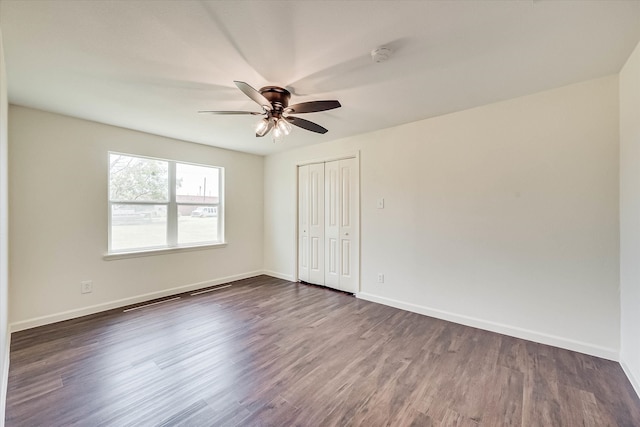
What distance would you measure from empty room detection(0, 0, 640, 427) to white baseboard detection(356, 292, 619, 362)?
18 mm

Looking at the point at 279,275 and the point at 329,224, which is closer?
the point at 329,224

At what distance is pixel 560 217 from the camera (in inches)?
96.8

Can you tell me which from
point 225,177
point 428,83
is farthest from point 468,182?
point 225,177

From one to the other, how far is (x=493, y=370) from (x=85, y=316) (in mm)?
4297

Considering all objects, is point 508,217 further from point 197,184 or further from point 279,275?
point 197,184

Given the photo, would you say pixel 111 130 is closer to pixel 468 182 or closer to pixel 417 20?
pixel 417 20

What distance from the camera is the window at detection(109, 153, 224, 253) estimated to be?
3.56m

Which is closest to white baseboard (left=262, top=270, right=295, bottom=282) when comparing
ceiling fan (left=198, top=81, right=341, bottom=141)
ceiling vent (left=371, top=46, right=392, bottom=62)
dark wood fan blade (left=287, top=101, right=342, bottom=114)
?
ceiling fan (left=198, top=81, right=341, bottom=141)

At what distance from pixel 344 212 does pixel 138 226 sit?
2.95 metres

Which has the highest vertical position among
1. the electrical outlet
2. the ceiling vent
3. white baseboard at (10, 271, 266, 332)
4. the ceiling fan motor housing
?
the ceiling vent

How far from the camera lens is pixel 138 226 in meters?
3.73

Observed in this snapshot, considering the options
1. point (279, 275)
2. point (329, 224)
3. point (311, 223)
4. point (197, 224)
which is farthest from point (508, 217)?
point (197, 224)

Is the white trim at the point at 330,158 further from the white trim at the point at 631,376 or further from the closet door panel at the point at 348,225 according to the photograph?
the white trim at the point at 631,376

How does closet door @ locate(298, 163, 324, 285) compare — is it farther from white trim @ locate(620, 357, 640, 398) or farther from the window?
white trim @ locate(620, 357, 640, 398)
